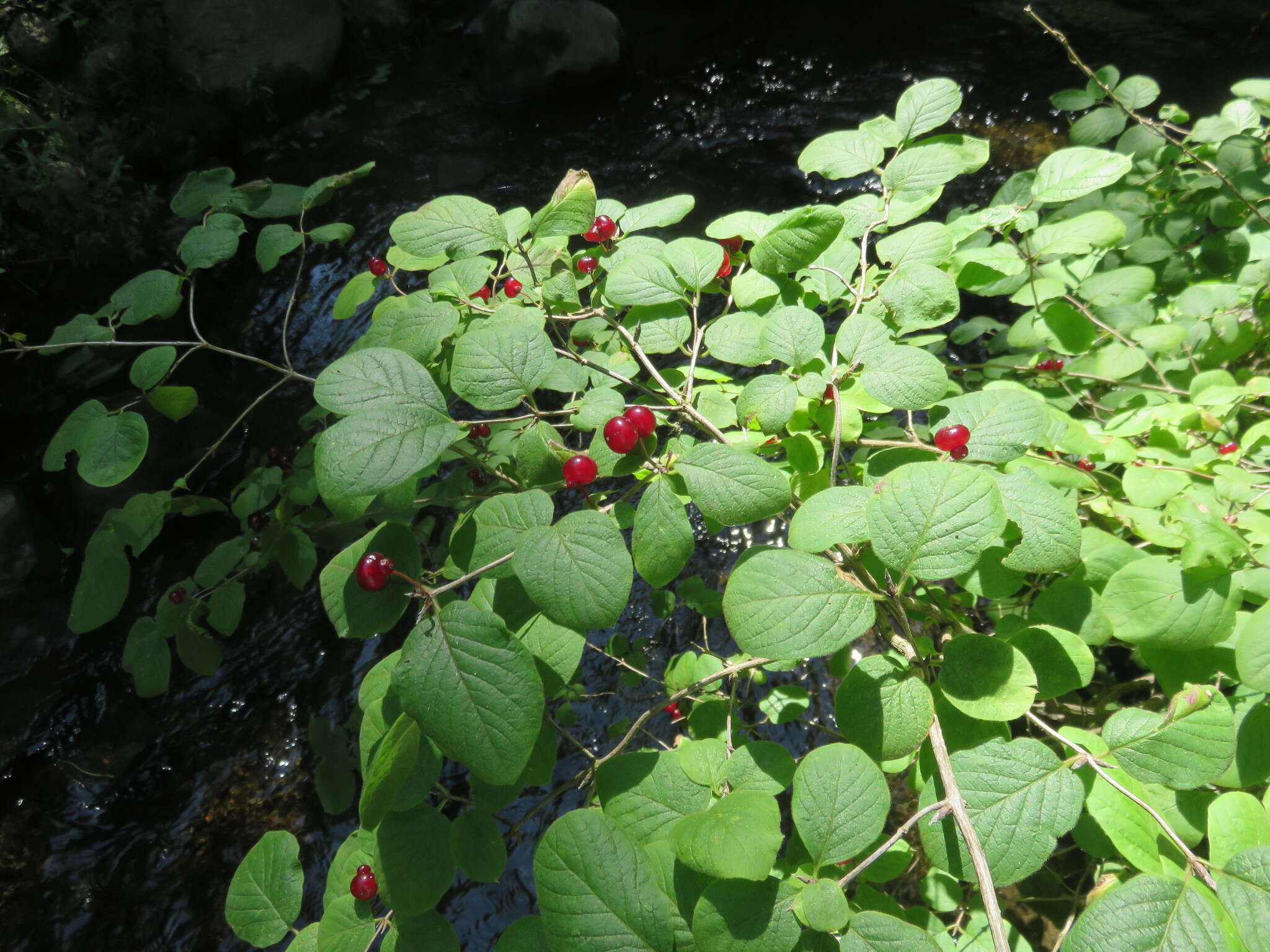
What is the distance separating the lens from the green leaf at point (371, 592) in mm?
815

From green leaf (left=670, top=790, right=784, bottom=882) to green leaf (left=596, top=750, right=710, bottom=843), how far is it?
0.10m

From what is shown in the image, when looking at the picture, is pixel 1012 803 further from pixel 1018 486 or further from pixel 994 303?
pixel 994 303

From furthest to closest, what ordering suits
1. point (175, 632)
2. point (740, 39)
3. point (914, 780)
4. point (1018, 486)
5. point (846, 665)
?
point (740, 39) < point (175, 632) < point (846, 665) < point (914, 780) < point (1018, 486)

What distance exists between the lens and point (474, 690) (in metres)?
0.68

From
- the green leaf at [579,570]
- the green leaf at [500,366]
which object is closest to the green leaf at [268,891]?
the green leaf at [579,570]

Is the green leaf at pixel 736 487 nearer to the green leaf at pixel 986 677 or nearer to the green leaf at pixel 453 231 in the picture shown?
the green leaf at pixel 986 677

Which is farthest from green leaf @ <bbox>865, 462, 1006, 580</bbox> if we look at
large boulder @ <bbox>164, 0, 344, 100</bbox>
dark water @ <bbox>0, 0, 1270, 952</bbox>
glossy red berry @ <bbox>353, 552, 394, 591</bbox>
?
large boulder @ <bbox>164, 0, 344, 100</bbox>

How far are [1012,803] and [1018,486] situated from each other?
35 cm

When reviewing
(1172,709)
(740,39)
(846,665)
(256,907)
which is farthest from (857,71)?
(256,907)

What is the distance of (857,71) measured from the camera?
17.5 ft

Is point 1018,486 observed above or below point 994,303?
above

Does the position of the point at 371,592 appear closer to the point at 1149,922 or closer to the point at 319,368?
the point at 1149,922

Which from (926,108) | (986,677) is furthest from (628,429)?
(926,108)

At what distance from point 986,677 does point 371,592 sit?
2.32ft
